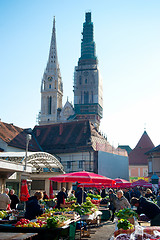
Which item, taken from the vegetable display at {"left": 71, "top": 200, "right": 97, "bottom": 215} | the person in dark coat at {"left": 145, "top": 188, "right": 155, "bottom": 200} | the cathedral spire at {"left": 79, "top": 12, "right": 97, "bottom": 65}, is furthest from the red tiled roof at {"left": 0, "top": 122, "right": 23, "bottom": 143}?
the cathedral spire at {"left": 79, "top": 12, "right": 97, "bottom": 65}

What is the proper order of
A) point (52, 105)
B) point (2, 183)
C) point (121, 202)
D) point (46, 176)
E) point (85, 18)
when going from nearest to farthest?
1. point (121, 202)
2. point (2, 183)
3. point (46, 176)
4. point (52, 105)
5. point (85, 18)

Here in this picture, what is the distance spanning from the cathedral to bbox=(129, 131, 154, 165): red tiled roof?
25051mm

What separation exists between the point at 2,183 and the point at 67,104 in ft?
268

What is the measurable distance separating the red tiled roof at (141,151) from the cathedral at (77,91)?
82.2 feet

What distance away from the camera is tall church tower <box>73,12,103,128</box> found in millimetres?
96875

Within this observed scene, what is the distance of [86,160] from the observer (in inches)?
1890

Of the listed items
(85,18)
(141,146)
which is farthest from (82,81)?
(141,146)

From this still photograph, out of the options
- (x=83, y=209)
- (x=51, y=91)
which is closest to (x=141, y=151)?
(x=51, y=91)

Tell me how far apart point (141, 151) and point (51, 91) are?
4143cm

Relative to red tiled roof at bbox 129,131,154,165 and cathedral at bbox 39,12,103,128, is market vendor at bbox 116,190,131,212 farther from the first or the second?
cathedral at bbox 39,12,103,128

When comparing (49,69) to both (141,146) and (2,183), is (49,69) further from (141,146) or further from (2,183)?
(2,183)

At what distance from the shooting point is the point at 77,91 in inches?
3935

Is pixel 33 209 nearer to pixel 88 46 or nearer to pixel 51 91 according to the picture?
pixel 51 91

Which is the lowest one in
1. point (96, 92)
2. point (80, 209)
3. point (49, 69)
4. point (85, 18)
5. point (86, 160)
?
point (80, 209)
